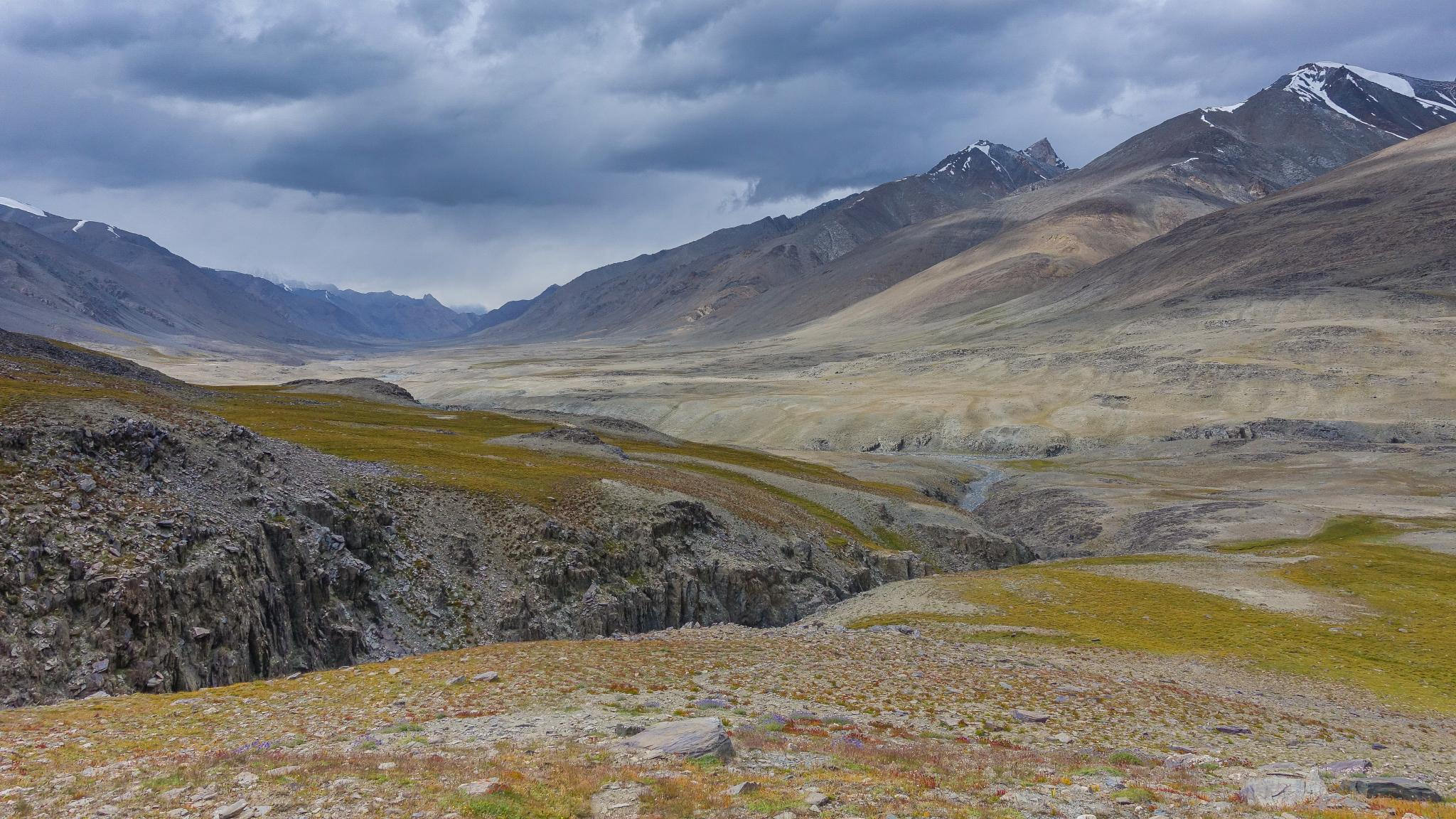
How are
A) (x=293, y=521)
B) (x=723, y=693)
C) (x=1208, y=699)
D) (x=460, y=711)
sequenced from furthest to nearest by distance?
(x=293, y=521), (x=1208, y=699), (x=723, y=693), (x=460, y=711)

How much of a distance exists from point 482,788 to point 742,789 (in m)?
4.59

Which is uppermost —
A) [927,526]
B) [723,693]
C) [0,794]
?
[0,794]

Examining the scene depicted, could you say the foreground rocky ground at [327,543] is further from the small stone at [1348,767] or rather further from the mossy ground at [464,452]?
the small stone at [1348,767]

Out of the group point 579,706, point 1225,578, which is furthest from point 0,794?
point 1225,578

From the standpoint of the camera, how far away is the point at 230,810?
13.1 meters

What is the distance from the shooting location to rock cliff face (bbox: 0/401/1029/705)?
26.1m

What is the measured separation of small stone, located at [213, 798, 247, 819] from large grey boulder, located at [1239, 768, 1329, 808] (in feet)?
59.5

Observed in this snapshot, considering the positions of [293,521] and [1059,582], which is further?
[1059,582]

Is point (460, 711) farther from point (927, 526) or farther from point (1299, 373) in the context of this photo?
point (1299, 373)

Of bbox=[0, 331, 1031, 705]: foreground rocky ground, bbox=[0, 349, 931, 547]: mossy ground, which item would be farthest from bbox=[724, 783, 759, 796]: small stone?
bbox=[0, 349, 931, 547]: mossy ground

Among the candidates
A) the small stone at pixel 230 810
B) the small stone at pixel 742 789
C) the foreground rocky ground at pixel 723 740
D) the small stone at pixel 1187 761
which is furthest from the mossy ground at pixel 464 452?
the small stone at pixel 1187 761

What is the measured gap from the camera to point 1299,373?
589 feet

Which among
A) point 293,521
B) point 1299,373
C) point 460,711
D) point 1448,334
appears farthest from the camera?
point 1448,334

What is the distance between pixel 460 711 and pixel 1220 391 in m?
196
